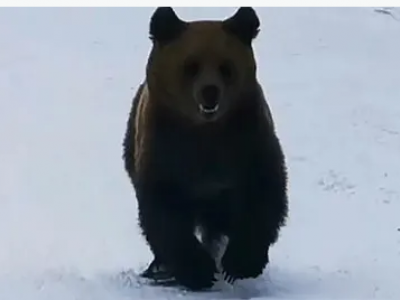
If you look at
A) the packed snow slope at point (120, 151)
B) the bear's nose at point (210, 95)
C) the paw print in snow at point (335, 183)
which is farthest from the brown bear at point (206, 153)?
the paw print in snow at point (335, 183)

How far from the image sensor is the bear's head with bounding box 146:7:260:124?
7312mm

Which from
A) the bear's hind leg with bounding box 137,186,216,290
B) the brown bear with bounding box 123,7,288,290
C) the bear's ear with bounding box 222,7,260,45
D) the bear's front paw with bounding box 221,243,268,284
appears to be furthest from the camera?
the bear's front paw with bounding box 221,243,268,284

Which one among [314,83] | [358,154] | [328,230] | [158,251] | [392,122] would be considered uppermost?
[314,83]

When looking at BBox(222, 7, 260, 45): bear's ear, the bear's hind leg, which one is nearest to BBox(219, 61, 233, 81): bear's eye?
BBox(222, 7, 260, 45): bear's ear

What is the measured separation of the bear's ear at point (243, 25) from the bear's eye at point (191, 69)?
0.29 meters

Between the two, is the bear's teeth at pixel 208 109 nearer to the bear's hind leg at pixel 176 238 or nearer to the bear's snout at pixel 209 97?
the bear's snout at pixel 209 97

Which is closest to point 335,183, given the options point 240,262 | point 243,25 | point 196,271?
point 240,262

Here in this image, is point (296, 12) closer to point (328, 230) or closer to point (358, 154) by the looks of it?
point (358, 154)

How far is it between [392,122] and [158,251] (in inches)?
373

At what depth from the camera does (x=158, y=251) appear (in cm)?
780

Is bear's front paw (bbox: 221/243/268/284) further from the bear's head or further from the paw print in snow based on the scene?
Answer: the paw print in snow

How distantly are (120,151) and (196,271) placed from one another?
281 inches

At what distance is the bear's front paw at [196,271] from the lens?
7.64 meters
